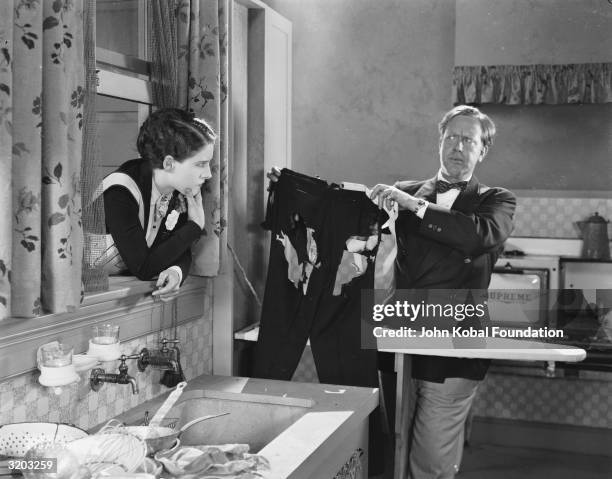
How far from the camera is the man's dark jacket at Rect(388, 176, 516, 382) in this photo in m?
3.47

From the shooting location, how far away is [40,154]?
195cm

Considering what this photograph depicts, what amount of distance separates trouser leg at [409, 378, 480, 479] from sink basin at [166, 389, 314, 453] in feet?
3.45

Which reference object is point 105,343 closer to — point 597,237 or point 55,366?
point 55,366

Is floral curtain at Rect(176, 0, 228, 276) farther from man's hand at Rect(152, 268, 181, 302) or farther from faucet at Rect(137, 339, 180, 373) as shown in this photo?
faucet at Rect(137, 339, 180, 373)

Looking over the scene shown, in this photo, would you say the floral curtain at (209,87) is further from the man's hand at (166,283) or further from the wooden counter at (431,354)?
the wooden counter at (431,354)

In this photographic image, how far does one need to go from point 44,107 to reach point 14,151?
0.16 meters

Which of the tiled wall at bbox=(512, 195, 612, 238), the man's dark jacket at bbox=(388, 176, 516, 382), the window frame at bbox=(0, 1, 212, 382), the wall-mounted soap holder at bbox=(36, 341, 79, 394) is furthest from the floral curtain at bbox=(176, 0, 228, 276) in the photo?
the tiled wall at bbox=(512, 195, 612, 238)

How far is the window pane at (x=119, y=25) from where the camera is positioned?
276cm

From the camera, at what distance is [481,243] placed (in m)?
3.52

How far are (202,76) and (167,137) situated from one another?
310 millimetres

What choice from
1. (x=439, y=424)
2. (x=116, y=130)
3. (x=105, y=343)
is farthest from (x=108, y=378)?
(x=439, y=424)

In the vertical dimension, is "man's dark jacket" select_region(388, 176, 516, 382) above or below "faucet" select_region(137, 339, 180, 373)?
above

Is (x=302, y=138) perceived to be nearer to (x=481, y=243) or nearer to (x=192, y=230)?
(x=481, y=243)

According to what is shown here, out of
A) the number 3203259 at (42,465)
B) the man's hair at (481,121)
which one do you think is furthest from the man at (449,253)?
the number 3203259 at (42,465)
